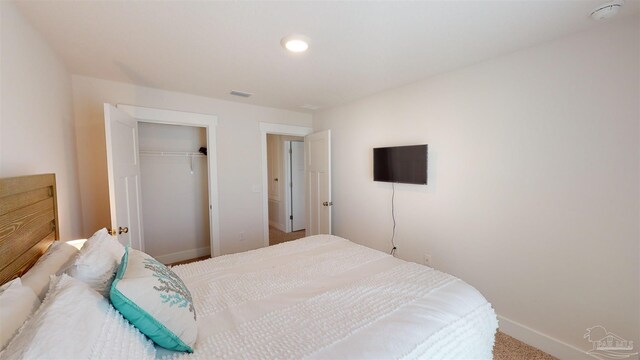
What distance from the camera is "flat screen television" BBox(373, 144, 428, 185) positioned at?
2596mm

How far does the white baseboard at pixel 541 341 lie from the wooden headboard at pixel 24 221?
3136 mm

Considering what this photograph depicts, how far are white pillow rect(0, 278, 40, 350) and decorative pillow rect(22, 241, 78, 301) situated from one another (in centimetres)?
6

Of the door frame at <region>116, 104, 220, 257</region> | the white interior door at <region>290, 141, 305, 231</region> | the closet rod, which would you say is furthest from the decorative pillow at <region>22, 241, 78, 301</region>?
the white interior door at <region>290, 141, 305, 231</region>

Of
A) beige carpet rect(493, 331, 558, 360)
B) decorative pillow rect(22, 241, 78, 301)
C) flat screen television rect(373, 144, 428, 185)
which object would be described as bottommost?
beige carpet rect(493, 331, 558, 360)

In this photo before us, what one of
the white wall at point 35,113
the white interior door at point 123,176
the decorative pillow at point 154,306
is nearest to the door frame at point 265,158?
the white interior door at point 123,176

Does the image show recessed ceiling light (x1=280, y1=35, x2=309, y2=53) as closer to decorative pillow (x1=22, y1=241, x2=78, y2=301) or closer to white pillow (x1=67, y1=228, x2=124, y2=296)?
white pillow (x1=67, y1=228, x2=124, y2=296)

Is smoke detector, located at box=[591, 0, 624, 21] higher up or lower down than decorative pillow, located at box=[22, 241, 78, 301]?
higher up

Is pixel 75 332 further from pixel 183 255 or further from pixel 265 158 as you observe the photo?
pixel 183 255

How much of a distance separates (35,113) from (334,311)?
2.08 metres

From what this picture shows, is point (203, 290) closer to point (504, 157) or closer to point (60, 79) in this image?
point (60, 79)

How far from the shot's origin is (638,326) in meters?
1.54

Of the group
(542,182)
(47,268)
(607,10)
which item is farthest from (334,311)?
(607,10)

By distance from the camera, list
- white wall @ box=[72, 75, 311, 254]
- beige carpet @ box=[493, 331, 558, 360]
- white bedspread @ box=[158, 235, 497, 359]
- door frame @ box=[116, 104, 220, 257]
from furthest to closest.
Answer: door frame @ box=[116, 104, 220, 257]
white wall @ box=[72, 75, 311, 254]
beige carpet @ box=[493, 331, 558, 360]
white bedspread @ box=[158, 235, 497, 359]

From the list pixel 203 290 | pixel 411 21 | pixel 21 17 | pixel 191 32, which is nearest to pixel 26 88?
pixel 21 17
